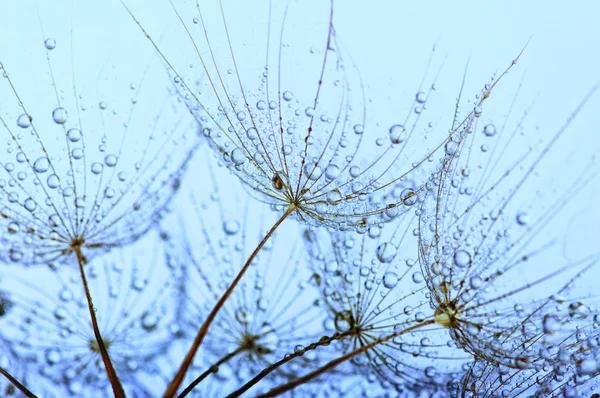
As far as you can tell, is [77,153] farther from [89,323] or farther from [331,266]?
[331,266]

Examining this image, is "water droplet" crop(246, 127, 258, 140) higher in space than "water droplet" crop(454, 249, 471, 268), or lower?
higher

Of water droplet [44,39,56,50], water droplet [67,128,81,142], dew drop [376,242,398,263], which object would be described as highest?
water droplet [44,39,56,50]

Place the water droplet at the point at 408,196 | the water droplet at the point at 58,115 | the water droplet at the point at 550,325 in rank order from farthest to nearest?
the water droplet at the point at 58,115, the water droplet at the point at 408,196, the water droplet at the point at 550,325

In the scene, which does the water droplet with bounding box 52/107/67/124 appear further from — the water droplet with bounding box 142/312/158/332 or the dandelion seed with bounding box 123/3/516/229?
the water droplet with bounding box 142/312/158/332

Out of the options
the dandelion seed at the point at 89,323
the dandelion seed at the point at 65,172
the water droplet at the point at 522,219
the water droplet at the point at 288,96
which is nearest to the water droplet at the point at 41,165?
the dandelion seed at the point at 65,172

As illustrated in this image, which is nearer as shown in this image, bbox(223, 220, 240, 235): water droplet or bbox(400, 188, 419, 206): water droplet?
bbox(400, 188, 419, 206): water droplet

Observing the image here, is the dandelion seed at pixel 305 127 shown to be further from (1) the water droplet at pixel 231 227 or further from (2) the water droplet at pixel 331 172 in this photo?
(1) the water droplet at pixel 231 227

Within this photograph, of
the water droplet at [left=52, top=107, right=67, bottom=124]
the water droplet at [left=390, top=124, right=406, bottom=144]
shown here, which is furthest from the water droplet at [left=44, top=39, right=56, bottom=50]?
the water droplet at [left=390, top=124, right=406, bottom=144]

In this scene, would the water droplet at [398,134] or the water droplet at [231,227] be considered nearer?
the water droplet at [398,134]

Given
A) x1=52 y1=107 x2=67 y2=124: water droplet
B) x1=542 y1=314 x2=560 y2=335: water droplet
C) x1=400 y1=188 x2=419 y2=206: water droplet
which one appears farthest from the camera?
x1=52 y1=107 x2=67 y2=124: water droplet

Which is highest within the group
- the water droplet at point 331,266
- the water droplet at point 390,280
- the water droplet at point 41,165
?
Result: the water droplet at point 41,165

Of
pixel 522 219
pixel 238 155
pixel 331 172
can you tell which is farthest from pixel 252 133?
pixel 522 219

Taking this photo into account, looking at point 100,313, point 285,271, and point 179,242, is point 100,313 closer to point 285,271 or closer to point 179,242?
point 179,242
